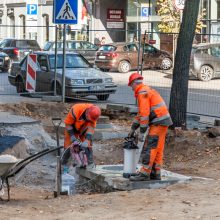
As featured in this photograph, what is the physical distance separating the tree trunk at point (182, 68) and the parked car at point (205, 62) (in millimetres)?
2610

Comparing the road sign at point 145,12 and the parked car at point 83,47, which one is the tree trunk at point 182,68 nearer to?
the parked car at point 83,47

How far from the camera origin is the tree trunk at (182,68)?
49.0 ft

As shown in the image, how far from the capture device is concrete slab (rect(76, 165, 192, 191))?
1054cm

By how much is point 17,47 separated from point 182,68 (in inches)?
1010

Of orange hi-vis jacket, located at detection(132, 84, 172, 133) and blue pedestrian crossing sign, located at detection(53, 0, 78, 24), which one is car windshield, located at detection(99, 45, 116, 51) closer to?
blue pedestrian crossing sign, located at detection(53, 0, 78, 24)

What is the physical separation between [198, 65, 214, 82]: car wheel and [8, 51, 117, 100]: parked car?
12.7 ft

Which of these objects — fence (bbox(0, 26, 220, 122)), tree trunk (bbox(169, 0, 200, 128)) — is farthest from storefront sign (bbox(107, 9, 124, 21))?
tree trunk (bbox(169, 0, 200, 128))

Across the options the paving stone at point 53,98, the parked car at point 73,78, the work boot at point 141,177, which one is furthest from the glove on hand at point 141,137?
the parked car at point 73,78

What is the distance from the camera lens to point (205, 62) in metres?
21.3

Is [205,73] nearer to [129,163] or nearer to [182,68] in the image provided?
[182,68]

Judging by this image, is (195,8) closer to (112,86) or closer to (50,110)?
(50,110)

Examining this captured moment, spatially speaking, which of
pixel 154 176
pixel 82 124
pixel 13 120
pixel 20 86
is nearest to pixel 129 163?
pixel 154 176

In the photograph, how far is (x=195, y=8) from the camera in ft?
48.6

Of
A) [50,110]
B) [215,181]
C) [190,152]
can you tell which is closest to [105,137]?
[190,152]
